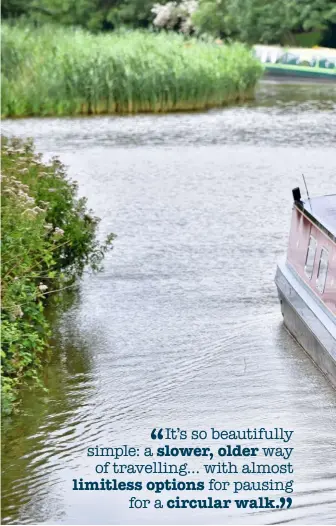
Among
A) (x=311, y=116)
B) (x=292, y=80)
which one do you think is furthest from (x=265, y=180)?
(x=292, y=80)

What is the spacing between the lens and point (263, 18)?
187 ft

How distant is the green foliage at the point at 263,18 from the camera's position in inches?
2160

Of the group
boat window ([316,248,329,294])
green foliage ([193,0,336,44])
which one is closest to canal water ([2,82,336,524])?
boat window ([316,248,329,294])

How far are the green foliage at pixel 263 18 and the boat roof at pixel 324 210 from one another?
40.9 metres

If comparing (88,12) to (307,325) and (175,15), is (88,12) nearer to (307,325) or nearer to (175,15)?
(175,15)

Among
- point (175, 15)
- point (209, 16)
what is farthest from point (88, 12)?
point (209, 16)

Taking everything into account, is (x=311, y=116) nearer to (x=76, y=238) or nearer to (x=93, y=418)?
(x=76, y=238)

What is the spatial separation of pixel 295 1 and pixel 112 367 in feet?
143

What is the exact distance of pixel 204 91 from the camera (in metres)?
35.8

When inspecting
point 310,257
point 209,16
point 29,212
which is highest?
point 29,212

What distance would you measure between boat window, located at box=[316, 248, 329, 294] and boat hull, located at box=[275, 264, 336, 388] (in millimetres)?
239

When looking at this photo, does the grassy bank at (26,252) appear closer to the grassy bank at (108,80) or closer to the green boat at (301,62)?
the grassy bank at (108,80)

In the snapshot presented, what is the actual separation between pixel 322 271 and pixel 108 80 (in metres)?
22.1

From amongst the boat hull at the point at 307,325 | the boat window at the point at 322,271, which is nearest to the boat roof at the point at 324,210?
the boat window at the point at 322,271
